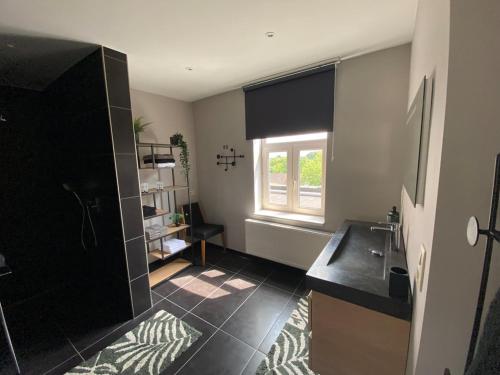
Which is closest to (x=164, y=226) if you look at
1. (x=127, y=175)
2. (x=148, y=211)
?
(x=148, y=211)

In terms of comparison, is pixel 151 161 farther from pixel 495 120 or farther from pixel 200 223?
pixel 495 120

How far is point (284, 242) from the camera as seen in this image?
2430 mm

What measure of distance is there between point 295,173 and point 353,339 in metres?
1.77

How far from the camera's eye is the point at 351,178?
6.67 ft

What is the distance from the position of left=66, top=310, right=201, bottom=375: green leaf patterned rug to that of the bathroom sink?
133 cm

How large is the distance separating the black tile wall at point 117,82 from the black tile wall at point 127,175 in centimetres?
43

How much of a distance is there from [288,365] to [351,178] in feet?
5.45

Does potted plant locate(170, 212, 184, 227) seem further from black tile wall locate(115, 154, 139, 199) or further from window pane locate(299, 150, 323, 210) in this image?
window pane locate(299, 150, 323, 210)

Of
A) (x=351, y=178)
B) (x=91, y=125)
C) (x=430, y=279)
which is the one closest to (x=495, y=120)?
(x=430, y=279)

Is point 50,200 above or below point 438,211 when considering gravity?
below

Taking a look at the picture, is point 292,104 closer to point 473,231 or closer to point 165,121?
point 165,121

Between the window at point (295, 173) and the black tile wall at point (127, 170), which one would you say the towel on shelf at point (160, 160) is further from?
the window at point (295, 173)

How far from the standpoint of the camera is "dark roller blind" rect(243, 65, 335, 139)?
2045mm

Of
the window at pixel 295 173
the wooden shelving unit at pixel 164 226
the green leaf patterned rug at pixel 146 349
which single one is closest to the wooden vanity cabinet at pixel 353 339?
the green leaf patterned rug at pixel 146 349
